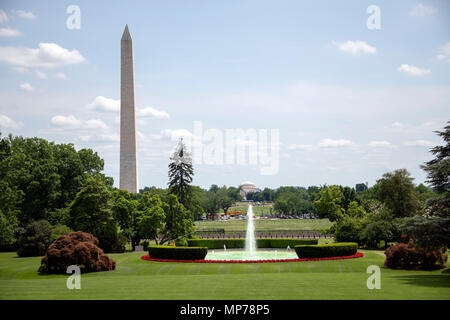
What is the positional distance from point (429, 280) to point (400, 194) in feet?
98.3

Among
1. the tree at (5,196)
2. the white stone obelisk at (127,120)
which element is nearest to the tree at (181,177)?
the white stone obelisk at (127,120)

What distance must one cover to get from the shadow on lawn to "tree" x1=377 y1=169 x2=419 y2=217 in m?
25.7

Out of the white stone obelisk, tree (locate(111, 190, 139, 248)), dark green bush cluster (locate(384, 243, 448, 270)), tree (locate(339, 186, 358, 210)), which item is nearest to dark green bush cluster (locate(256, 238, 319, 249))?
tree (locate(111, 190, 139, 248))

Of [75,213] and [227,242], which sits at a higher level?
[75,213]

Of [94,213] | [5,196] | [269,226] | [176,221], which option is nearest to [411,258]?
[176,221]

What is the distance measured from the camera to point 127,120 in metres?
59.3

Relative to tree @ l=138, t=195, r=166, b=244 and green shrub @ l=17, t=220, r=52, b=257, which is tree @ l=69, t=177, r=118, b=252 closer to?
green shrub @ l=17, t=220, r=52, b=257

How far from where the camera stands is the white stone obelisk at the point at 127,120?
58.7m

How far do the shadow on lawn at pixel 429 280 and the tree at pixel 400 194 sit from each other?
2570 cm

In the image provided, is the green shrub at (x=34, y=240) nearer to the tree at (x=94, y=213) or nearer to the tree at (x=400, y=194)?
the tree at (x=94, y=213)
